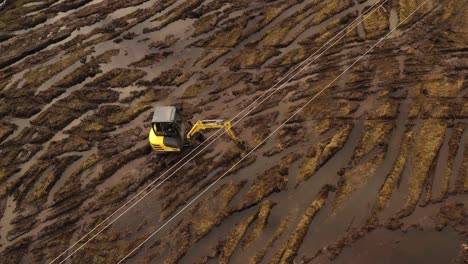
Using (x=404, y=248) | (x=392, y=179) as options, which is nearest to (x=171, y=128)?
(x=392, y=179)

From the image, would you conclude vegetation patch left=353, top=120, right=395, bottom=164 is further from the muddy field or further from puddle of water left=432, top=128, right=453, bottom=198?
puddle of water left=432, top=128, right=453, bottom=198

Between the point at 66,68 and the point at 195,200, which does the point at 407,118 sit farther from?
the point at 66,68

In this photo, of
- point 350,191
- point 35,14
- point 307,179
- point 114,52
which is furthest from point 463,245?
point 35,14

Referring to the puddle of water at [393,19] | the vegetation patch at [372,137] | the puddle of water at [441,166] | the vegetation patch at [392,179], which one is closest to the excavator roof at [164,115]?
the vegetation patch at [372,137]

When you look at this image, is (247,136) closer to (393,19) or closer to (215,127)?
(215,127)

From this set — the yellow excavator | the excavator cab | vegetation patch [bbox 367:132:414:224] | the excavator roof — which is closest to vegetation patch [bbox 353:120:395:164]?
vegetation patch [bbox 367:132:414:224]

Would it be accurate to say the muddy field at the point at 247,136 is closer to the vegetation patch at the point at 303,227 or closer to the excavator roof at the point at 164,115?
the vegetation patch at the point at 303,227
